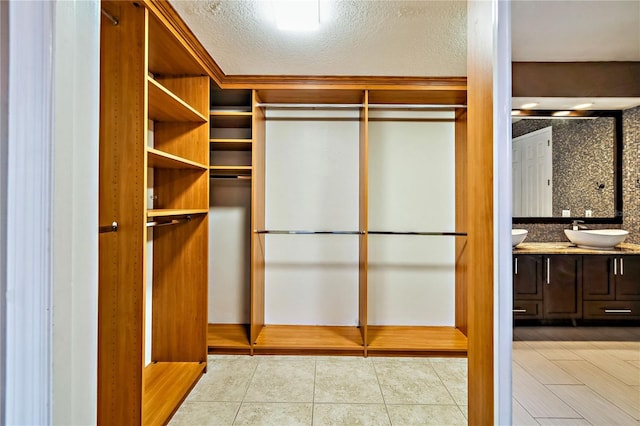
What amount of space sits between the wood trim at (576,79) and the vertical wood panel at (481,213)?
71cm

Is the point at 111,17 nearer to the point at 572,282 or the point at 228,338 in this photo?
the point at 228,338

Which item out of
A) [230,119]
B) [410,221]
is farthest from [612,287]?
[230,119]

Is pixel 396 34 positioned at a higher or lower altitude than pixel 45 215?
higher

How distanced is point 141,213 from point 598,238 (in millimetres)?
3017

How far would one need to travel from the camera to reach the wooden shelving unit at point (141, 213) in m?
1.74

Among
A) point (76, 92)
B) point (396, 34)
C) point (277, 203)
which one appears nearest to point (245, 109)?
point (277, 203)

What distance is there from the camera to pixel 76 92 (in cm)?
71

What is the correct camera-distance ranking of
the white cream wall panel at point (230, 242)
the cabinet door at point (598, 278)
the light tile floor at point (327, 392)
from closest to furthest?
the light tile floor at point (327, 392), the cabinet door at point (598, 278), the white cream wall panel at point (230, 242)

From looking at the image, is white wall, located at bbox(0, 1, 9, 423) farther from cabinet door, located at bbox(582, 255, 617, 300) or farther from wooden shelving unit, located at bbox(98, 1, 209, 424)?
cabinet door, located at bbox(582, 255, 617, 300)

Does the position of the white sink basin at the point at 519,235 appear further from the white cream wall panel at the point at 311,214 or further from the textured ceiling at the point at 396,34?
the white cream wall panel at the point at 311,214

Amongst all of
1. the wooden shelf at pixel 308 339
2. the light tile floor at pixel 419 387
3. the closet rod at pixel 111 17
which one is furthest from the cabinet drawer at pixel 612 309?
the closet rod at pixel 111 17

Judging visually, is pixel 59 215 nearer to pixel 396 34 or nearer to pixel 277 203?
pixel 396 34

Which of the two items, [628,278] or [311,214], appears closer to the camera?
[628,278]

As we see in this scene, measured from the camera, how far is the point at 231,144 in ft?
9.83
